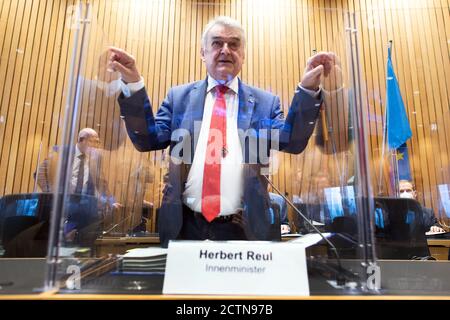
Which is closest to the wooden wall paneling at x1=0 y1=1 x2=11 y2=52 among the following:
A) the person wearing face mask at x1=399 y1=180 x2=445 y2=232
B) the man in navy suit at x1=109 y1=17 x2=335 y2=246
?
the man in navy suit at x1=109 y1=17 x2=335 y2=246

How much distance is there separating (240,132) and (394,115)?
5.18 ft

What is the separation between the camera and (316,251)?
849 mm

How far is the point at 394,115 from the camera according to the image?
230 centimetres

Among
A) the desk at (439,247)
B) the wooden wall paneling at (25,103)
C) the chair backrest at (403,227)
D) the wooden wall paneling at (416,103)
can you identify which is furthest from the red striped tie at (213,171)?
the desk at (439,247)

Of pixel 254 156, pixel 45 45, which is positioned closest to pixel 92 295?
pixel 254 156

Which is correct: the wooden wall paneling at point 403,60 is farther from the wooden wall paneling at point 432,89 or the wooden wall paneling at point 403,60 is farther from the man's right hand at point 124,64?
the man's right hand at point 124,64

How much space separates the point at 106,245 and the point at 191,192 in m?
0.36

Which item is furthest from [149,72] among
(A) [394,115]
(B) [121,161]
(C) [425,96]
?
(A) [394,115]

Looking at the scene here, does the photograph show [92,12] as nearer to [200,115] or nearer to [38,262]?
[200,115]

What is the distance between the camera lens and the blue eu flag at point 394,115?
7.07 ft

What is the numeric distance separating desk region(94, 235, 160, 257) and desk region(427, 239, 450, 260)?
193 cm

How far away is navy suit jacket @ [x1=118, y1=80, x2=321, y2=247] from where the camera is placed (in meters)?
1.16

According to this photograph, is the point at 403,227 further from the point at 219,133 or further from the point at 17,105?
the point at 17,105

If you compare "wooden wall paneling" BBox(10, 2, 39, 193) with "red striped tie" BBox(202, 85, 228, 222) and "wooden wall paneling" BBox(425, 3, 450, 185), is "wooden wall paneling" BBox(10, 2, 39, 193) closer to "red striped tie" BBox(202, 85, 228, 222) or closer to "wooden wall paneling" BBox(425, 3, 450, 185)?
"red striped tie" BBox(202, 85, 228, 222)
